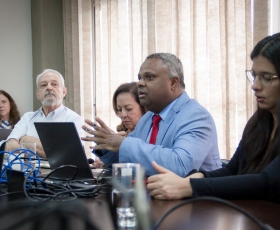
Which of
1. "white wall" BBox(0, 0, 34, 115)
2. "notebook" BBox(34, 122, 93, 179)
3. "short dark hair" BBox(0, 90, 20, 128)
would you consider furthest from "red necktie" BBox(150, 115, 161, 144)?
"white wall" BBox(0, 0, 34, 115)

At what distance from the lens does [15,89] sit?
5270 millimetres

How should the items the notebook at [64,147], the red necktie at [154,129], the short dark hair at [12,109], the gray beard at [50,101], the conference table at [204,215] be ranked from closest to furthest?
the conference table at [204,215], the notebook at [64,147], the red necktie at [154,129], the gray beard at [50,101], the short dark hair at [12,109]

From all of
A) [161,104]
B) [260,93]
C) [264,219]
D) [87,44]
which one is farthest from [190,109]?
[87,44]

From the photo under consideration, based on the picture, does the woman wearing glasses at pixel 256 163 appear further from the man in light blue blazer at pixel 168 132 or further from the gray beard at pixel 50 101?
the gray beard at pixel 50 101

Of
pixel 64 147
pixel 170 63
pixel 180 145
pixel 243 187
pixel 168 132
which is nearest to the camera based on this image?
pixel 243 187

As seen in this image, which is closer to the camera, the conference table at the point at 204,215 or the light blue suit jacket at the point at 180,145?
the conference table at the point at 204,215

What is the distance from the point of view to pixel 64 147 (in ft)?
5.53

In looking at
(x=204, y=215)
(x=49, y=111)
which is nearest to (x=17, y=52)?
(x=49, y=111)

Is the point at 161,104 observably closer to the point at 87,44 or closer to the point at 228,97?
the point at 228,97

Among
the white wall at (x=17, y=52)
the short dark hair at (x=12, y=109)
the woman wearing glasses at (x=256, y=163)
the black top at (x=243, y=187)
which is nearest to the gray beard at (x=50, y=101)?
the short dark hair at (x=12, y=109)

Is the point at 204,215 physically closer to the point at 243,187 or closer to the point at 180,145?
the point at 243,187

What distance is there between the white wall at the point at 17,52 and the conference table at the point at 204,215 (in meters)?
4.17

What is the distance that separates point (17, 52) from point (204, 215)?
4.74 metres

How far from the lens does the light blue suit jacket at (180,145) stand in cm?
179
